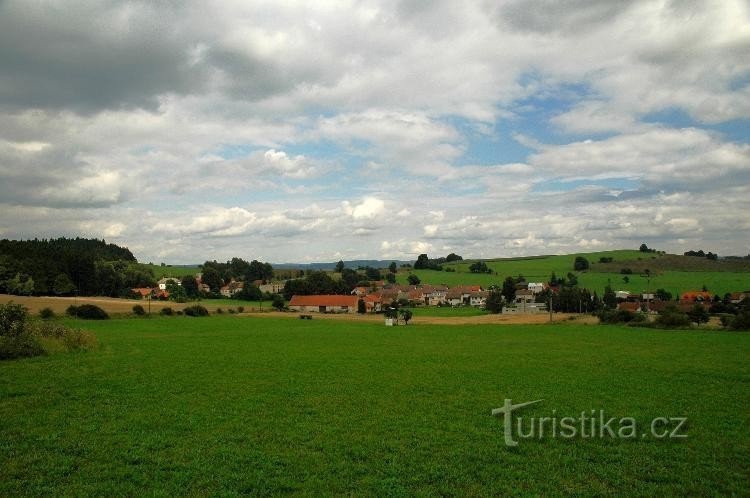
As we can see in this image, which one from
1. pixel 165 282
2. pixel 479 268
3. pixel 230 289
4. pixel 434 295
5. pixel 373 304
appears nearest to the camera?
pixel 373 304

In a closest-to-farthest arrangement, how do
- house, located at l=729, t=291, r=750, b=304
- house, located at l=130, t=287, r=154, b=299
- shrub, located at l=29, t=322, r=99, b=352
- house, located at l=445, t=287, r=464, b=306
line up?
shrub, located at l=29, t=322, r=99, b=352 → house, located at l=729, t=291, r=750, b=304 → house, located at l=130, t=287, r=154, b=299 → house, located at l=445, t=287, r=464, b=306

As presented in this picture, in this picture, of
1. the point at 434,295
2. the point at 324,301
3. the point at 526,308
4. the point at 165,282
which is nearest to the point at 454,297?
the point at 434,295

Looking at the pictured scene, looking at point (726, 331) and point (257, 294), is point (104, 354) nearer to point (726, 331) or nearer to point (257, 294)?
point (726, 331)

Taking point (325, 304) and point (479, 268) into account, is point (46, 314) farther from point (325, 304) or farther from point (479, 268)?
point (479, 268)

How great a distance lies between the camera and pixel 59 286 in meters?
105

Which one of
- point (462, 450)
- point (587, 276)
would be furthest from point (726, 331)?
point (587, 276)

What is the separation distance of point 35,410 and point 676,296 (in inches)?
5401

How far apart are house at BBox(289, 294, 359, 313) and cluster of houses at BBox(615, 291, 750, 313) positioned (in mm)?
59578

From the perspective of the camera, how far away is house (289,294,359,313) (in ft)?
401

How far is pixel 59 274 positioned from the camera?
106062 mm

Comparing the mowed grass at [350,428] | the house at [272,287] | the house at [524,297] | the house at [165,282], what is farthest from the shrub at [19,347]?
the house at [272,287]

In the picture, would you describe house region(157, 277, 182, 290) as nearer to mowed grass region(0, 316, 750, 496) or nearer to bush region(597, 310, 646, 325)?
bush region(597, 310, 646, 325)

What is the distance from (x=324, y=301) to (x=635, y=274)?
99.0 meters

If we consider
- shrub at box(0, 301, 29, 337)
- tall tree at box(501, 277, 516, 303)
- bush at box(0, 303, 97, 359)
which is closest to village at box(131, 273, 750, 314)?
tall tree at box(501, 277, 516, 303)
